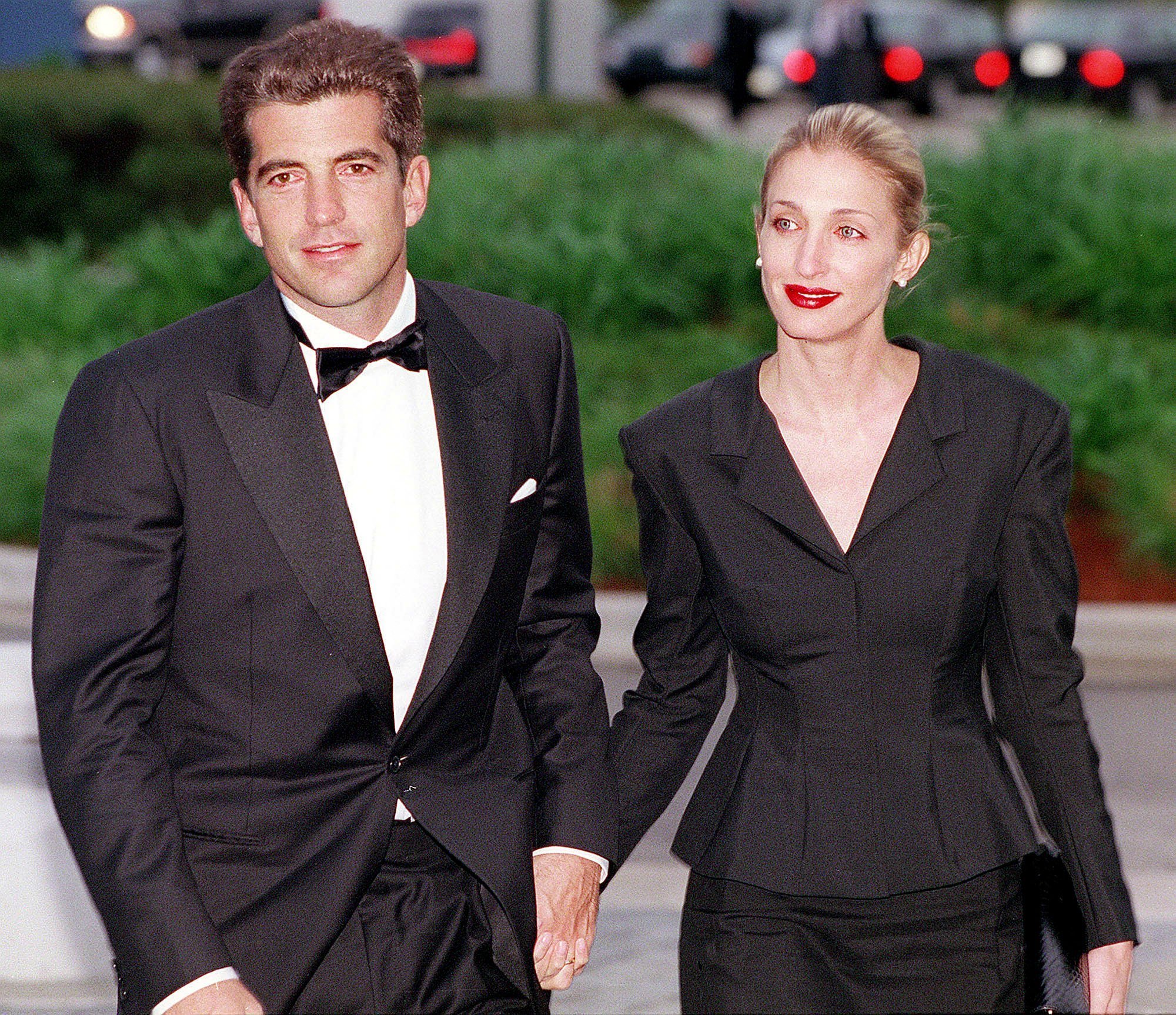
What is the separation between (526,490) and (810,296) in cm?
63

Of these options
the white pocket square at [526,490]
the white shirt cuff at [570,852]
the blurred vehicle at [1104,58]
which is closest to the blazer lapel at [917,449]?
the white pocket square at [526,490]

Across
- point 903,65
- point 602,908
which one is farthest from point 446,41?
point 602,908

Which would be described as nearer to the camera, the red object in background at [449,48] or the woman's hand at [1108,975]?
the woman's hand at [1108,975]

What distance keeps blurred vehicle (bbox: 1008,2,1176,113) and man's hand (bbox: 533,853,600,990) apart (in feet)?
98.5

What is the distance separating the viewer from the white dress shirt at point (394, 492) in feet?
11.0

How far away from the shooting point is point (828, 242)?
12.0 ft

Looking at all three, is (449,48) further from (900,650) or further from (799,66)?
(900,650)

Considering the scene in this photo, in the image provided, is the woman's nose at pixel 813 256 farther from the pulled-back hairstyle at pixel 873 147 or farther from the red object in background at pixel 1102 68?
the red object in background at pixel 1102 68

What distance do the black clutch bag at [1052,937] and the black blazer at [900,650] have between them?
0.04 meters

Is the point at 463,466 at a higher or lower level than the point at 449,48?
higher

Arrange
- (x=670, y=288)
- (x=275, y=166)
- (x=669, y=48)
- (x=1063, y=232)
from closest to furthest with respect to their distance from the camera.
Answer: (x=275, y=166), (x=1063, y=232), (x=670, y=288), (x=669, y=48)

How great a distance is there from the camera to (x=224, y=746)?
3.31 metres

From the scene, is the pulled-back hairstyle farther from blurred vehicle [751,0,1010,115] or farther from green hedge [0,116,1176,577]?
blurred vehicle [751,0,1010,115]

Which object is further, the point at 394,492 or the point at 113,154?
the point at 113,154
